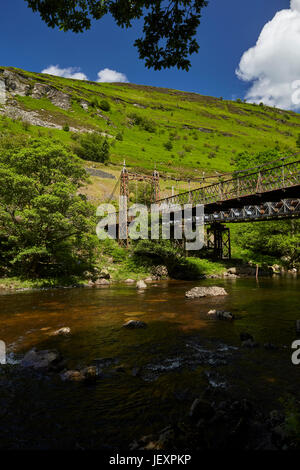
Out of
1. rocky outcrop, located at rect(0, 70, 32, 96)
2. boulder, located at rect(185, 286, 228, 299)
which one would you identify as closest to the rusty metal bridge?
boulder, located at rect(185, 286, 228, 299)

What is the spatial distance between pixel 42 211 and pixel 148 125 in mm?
100497

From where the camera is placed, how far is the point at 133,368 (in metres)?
5.81

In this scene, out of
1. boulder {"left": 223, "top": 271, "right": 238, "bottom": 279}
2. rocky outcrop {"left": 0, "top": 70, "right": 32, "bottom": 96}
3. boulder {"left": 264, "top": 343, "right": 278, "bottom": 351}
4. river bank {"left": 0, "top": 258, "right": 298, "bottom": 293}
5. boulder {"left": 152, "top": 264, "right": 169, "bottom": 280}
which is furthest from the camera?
rocky outcrop {"left": 0, "top": 70, "right": 32, "bottom": 96}

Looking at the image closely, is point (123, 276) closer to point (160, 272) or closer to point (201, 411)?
point (160, 272)

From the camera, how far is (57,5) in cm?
441

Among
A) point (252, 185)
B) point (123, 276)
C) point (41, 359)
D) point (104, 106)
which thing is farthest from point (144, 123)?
point (41, 359)

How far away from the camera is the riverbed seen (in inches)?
→ 153

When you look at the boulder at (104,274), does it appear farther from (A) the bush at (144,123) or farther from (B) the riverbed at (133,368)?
(A) the bush at (144,123)

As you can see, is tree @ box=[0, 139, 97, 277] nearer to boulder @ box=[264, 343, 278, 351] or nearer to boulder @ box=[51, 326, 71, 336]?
boulder @ box=[51, 326, 71, 336]

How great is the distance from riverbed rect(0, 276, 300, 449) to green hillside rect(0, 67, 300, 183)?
55.7 meters

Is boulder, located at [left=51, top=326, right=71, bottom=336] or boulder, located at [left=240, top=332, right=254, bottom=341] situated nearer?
boulder, located at [left=240, top=332, right=254, bottom=341]

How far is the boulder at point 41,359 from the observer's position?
19.1 ft

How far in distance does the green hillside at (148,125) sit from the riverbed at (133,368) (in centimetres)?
5575
